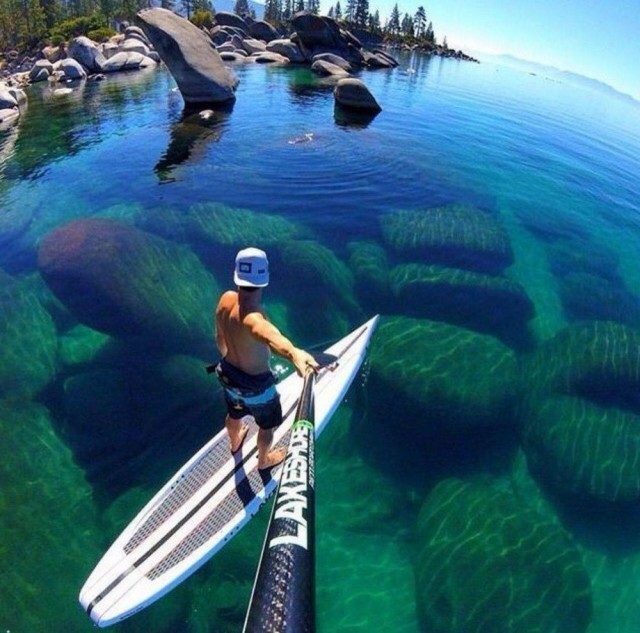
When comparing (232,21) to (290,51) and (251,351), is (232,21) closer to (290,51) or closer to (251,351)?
(290,51)

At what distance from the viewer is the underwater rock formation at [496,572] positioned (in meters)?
5.66

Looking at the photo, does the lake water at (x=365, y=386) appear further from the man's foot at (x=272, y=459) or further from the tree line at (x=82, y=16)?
the tree line at (x=82, y=16)

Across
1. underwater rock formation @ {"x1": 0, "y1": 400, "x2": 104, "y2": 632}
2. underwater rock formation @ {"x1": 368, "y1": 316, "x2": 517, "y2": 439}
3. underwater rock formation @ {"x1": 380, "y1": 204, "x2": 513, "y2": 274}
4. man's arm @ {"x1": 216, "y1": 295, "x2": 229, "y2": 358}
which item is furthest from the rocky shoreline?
man's arm @ {"x1": 216, "y1": 295, "x2": 229, "y2": 358}

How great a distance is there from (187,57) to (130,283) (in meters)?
22.8

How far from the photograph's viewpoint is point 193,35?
28.4m

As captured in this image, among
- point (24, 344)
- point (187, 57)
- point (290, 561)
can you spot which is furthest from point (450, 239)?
point (187, 57)

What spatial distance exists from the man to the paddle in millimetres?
482

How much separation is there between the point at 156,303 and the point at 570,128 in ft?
137

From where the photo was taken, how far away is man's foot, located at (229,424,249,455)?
249 inches

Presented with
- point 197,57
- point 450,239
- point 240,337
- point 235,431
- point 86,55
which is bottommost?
point 86,55

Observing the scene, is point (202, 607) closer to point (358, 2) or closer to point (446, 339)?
point (446, 339)

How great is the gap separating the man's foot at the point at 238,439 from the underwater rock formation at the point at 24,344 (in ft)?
14.9

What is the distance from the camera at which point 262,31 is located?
68938 mm

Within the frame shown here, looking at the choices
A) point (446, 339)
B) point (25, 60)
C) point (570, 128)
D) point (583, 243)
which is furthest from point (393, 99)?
point (25, 60)
